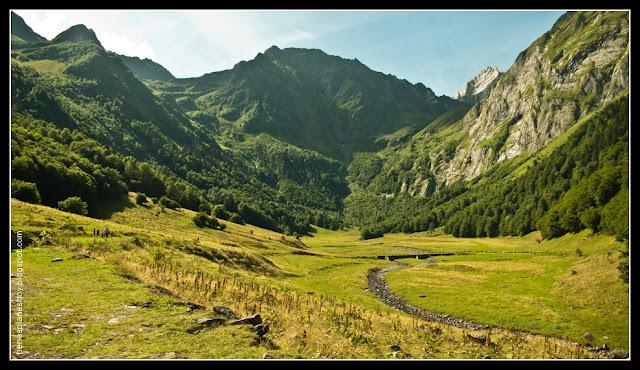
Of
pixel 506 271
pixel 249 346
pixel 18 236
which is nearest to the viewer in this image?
pixel 249 346

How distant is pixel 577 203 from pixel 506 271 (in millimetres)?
66871

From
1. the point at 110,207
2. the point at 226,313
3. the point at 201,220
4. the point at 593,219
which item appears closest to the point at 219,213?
the point at 201,220

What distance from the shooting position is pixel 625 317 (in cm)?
4691

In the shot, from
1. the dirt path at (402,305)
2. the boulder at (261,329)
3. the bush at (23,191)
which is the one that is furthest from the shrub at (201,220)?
the boulder at (261,329)

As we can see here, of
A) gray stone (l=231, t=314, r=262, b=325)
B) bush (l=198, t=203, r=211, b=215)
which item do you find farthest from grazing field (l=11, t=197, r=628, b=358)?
bush (l=198, t=203, r=211, b=215)

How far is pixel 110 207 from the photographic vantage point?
108375mm

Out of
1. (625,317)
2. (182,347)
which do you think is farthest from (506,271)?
(182,347)

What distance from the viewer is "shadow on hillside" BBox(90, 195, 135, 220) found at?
9888cm

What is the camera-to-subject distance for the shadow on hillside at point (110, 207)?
98875mm

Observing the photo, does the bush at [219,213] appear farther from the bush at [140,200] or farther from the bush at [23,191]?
the bush at [23,191]

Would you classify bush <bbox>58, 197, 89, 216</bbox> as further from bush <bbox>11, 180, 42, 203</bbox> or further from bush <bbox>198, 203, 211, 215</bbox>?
bush <bbox>198, 203, 211, 215</bbox>
